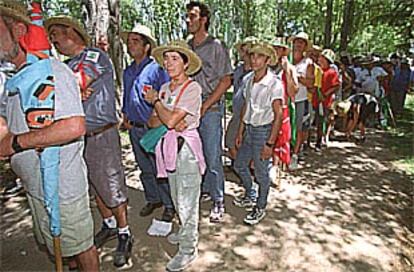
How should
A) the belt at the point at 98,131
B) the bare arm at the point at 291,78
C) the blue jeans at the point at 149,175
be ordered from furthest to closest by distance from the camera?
the bare arm at the point at 291,78 → the blue jeans at the point at 149,175 → the belt at the point at 98,131

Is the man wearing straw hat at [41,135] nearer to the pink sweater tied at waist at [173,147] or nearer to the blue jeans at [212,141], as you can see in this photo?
the pink sweater tied at waist at [173,147]

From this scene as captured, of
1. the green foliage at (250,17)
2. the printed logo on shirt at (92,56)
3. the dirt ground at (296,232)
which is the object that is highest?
the green foliage at (250,17)

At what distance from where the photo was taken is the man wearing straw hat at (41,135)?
80.2 inches

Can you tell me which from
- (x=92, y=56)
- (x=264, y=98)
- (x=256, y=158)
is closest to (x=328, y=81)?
(x=264, y=98)

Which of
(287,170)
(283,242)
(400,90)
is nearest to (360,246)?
(283,242)

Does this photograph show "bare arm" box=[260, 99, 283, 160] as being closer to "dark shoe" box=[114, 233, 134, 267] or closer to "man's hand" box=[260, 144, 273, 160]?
"man's hand" box=[260, 144, 273, 160]

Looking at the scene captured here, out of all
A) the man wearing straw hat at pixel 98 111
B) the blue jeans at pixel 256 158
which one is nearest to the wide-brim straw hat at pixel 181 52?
the man wearing straw hat at pixel 98 111

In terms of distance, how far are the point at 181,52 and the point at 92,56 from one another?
25.7 inches

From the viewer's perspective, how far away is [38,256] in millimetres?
3613

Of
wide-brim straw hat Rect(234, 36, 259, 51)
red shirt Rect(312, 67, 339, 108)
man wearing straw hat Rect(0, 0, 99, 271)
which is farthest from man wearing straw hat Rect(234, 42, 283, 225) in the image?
red shirt Rect(312, 67, 339, 108)

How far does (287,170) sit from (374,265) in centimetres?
263

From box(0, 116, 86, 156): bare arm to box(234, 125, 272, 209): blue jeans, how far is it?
2.17 metres

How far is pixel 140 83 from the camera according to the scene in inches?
146

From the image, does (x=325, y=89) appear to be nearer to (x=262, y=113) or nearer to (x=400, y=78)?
(x=262, y=113)
